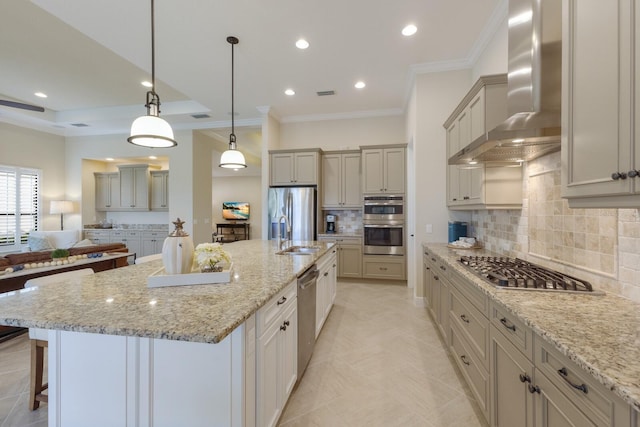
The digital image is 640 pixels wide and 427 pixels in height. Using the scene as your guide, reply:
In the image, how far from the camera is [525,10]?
1770 mm

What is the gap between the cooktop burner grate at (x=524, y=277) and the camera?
1471 millimetres

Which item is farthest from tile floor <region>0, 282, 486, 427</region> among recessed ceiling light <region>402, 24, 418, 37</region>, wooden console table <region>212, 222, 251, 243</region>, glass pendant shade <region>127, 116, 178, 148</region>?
wooden console table <region>212, 222, 251, 243</region>

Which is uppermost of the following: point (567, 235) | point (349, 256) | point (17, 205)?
point (17, 205)

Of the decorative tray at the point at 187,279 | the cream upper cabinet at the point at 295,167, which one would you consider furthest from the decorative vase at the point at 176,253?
the cream upper cabinet at the point at 295,167

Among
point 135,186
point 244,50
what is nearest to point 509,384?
point 244,50

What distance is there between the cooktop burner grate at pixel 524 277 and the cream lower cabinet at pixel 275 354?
1266mm

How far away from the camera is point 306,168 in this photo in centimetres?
511

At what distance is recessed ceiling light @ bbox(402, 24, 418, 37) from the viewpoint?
2891 mm

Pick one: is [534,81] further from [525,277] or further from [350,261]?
[350,261]

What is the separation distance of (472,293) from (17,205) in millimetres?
9096

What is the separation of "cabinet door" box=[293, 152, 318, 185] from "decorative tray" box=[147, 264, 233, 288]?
12.0 feet

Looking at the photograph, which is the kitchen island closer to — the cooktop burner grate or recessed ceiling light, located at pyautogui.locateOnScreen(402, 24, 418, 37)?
the cooktop burner grate

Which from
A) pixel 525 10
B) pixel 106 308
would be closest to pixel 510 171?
pixel 525 10

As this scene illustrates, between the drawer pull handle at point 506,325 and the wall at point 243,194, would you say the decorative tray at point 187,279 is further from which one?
the wall at point 243,194
